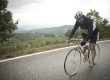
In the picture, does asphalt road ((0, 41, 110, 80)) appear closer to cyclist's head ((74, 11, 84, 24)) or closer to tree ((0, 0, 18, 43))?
cyclist's head ((74, 11, 84, 24))

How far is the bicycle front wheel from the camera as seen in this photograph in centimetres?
334

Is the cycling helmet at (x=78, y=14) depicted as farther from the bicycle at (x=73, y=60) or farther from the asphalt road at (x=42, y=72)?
the asphalt road at (x=42, y=72)

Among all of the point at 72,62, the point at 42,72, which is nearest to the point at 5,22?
the point at 42,72

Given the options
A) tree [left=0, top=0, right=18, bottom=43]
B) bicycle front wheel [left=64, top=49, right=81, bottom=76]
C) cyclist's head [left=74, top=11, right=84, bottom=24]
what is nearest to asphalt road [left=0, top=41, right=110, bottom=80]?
bicycle front wheel [left=64, top=49, right=81, bottom=76]

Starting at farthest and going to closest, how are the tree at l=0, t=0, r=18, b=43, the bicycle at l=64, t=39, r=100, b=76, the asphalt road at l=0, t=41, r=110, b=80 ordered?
the tree at l=0, t=0, r=18, b=43
the bicycle at l=64, t=39, r=100, b=76
the asphalt road at l=0, t=41, r=110, b=80

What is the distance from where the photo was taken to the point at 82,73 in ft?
11.6

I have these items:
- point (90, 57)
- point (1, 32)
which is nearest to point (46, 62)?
point (90, 57)

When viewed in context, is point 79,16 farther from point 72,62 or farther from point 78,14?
point 72,62

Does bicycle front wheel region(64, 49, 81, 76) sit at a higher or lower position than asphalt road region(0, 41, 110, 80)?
higher

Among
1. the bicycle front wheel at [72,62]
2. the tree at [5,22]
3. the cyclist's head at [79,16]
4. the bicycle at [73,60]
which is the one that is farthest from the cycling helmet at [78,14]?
the tree at [5,22]

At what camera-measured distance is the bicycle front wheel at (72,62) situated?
11.0 feet

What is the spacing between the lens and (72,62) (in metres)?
3.58

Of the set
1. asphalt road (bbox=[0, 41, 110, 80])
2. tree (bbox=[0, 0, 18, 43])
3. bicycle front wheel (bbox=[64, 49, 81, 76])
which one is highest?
tree (bbox=[0, 0, 18, 43])

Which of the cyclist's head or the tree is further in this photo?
the tree
